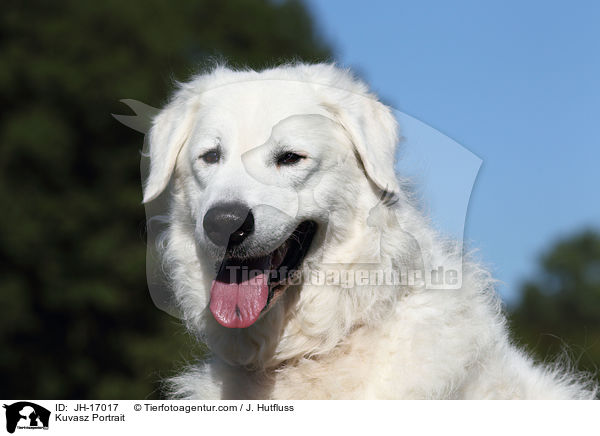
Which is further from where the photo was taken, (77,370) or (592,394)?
(77,370)

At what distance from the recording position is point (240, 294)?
12.9 feet

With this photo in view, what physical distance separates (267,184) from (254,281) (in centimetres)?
52

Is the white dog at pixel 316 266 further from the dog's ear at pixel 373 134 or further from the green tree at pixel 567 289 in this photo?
the green tree at pixel 567 289

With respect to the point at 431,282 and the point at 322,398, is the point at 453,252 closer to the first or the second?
the point at 431,282

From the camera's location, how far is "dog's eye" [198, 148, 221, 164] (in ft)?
13.8

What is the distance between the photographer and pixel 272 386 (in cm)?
402

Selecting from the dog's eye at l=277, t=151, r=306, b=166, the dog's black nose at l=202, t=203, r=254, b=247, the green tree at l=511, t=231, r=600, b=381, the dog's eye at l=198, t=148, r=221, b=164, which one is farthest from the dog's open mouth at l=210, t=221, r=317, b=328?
the green tree at l=511, t=231, r=600, b=381

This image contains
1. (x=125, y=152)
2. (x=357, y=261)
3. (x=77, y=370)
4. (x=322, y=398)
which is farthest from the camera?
(x=125, y=152)

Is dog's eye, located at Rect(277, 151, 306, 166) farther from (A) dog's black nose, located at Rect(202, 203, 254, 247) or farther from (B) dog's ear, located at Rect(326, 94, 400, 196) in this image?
(A) dog's black nose, located at Rect(202, 203, 254, 247)

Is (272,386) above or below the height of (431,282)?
below

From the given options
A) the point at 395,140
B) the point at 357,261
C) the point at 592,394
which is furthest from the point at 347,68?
the point at 592,394

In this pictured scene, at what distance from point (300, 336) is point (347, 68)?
5.55 feet
